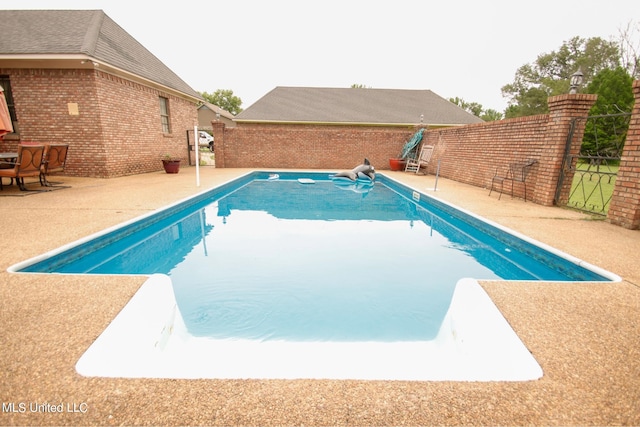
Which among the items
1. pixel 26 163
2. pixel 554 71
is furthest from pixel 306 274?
pixel 554 71

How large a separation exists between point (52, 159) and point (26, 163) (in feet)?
2.45

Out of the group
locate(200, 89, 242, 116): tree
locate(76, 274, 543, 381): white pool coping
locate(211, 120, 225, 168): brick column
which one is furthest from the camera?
locate(200, 89, 242, 116): tree

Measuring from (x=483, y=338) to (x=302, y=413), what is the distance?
1.40m

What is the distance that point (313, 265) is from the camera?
13.7 ft

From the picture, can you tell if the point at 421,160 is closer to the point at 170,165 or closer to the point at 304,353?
the point at 170,165

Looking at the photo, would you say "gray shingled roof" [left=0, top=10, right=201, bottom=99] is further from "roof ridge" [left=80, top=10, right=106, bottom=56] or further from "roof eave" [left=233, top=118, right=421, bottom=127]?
"roof eave" [left=233, top=118, right=421, bottom=127]

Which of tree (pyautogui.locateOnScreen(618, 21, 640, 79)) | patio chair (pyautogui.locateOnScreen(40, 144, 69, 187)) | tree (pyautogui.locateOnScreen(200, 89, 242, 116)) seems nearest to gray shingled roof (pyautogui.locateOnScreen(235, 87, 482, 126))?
patio chair (pyautogui.locateOnScreen(40, 144, 69, 187))

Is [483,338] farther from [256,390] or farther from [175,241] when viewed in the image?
[175,241]

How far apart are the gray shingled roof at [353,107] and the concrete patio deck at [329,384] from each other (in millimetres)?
17450

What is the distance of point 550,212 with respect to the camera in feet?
19.1

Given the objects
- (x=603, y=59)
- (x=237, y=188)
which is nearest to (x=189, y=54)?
(x=237, y=188)

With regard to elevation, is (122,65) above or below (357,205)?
above

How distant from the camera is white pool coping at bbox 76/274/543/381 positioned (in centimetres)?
160

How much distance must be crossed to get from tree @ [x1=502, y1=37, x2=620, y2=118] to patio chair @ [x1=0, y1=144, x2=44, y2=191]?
126 feet
